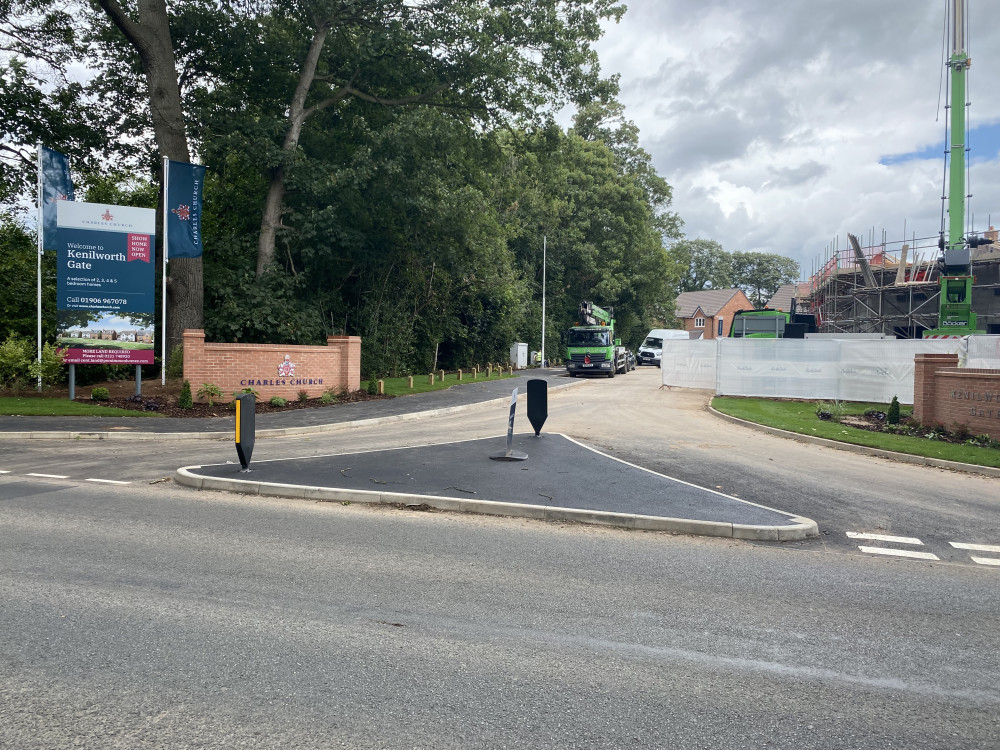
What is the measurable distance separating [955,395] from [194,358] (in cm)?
1842

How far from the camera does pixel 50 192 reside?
17.9 meters

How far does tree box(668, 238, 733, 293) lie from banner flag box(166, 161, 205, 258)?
103474 mm

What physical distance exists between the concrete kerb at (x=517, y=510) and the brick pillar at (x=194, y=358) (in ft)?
31.9

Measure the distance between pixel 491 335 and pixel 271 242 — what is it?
17.9 m

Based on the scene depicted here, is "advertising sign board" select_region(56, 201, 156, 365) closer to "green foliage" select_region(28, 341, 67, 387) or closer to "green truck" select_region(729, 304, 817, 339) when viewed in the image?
"green foliage" select_region(28, 341, 67, 387)

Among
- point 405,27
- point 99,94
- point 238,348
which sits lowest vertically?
point 238,348

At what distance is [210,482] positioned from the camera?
29.2 ft

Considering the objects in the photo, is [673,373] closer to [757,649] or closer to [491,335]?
[491,335]

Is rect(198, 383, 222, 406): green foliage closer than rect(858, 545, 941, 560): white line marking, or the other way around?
rect(858, 545, 941, 560): white line marking

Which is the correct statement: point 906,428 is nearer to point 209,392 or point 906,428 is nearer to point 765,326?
point 765,326

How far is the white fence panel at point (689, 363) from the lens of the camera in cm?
2664

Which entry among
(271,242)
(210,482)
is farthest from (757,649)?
(271,242)

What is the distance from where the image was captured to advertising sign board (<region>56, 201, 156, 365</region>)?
17531mm

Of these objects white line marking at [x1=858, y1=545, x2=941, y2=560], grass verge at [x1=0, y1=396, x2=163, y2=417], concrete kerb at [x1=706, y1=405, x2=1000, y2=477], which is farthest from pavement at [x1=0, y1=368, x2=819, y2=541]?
concrete kerb at [x1=706, y1=405, x2=1000, y2=477]
